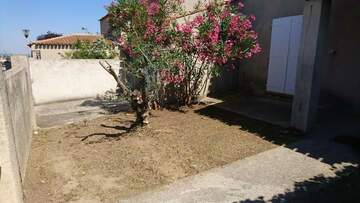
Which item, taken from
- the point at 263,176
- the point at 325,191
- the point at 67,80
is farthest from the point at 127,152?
the point at 67,80

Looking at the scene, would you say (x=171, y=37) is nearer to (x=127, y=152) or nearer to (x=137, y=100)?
(x=137, y=100)

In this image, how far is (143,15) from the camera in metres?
7.83

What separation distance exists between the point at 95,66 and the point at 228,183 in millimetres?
8939

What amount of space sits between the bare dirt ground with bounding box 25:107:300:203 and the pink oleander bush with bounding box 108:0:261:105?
5.22 feet

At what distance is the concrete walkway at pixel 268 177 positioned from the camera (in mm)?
4074

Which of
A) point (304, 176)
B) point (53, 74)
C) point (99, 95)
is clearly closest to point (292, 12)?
point (304, 176)

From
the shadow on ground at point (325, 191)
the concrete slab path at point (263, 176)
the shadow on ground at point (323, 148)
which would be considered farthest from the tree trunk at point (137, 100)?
the shadow on ground at point (325, 191)

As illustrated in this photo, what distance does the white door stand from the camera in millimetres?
9040

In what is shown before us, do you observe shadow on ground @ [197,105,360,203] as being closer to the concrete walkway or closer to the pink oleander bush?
the concrete walkway

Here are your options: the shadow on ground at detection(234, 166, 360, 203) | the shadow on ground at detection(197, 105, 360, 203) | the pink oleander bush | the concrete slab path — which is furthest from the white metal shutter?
the shadow on ground at detection(234, 166, 360, 203)

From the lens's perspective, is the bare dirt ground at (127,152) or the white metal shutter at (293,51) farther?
the white metal shutter at (293,51)

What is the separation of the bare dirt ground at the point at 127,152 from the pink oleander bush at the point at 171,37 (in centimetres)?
159

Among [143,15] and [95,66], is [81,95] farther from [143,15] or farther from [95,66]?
[143,15]

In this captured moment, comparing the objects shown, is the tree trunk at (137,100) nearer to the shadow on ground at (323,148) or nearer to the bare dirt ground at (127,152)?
the bare dirt ground at (127,152)
